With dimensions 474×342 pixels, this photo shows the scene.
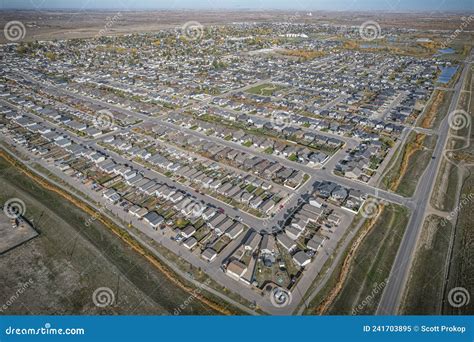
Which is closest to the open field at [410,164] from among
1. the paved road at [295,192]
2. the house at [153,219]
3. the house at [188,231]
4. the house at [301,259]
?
the paved road at [295,192]

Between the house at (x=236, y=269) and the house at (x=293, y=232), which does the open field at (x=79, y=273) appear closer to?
the house at (x=236, y=269)

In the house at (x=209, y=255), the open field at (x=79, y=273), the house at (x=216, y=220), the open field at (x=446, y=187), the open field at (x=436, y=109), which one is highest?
the open field at (x=436, y=109)

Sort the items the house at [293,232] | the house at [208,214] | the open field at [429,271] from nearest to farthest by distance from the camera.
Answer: the open field at [429,271] < the house at [293,232] < the house at [208,214]

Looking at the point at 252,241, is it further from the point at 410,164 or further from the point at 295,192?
the point at 410,164

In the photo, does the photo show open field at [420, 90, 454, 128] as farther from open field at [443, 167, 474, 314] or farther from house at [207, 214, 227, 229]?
house at [207, 214, 227, 229]

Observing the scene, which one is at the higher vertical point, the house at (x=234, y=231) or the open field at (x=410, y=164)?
the open field at (x=410, y=164)
